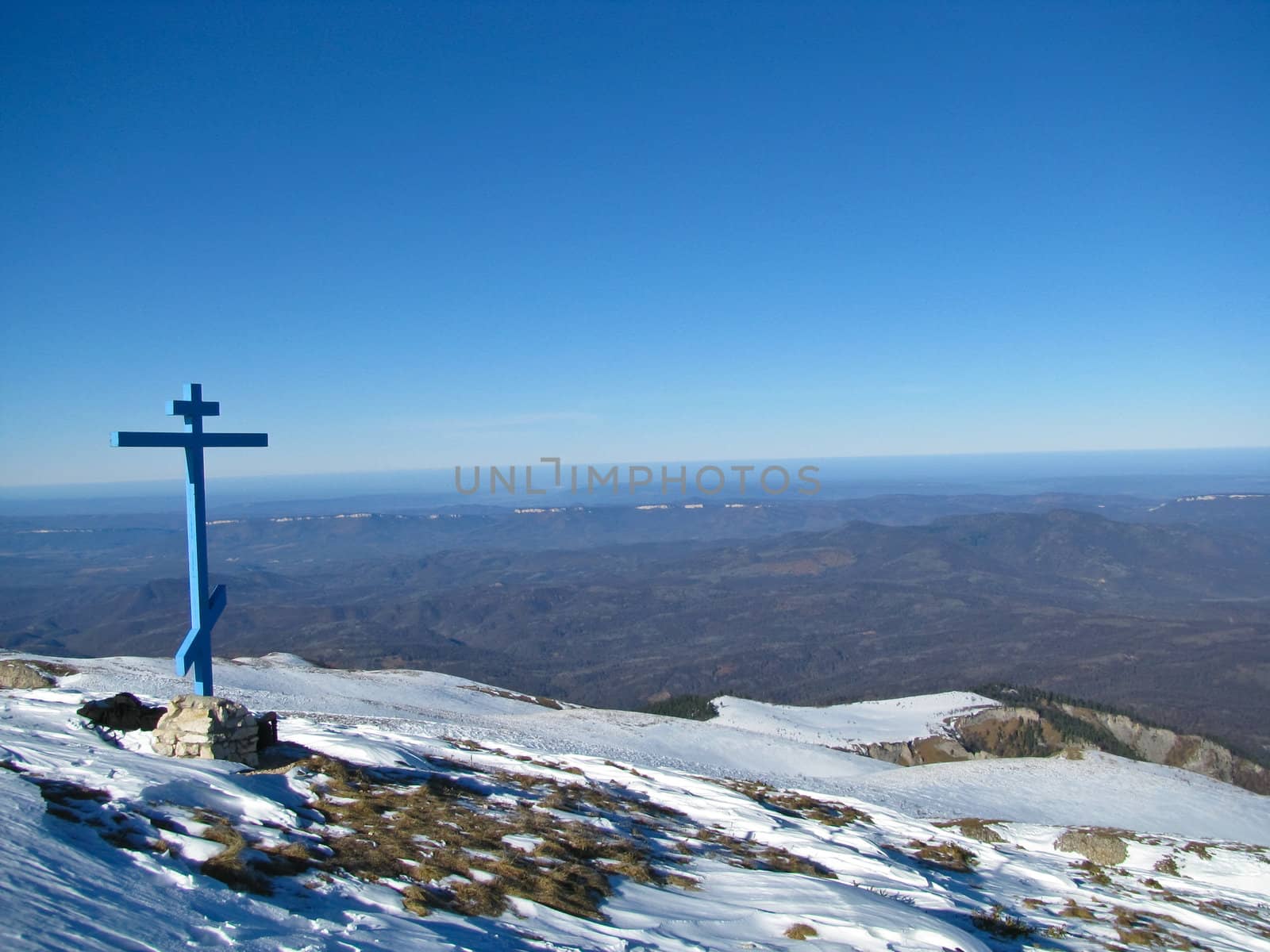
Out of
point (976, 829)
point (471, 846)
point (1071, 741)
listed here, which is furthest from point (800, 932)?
point (1071, 741)

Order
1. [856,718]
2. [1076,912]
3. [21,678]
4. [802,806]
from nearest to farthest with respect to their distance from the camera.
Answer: [1076,912], [802,806], [21,678], [856,718]

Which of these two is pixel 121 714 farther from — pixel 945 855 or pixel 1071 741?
pixel 1071 741

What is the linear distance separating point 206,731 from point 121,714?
2566 millimetres

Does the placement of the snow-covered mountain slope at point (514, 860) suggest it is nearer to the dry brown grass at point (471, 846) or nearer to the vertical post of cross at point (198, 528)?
the dry brown grass at point (471, 846)

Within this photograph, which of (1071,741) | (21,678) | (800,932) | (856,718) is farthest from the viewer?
(1071,741)

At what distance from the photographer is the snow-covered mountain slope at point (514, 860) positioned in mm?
5613

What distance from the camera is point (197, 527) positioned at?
Result: 11.3 metres

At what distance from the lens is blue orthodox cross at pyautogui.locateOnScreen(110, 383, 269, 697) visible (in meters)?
11.1

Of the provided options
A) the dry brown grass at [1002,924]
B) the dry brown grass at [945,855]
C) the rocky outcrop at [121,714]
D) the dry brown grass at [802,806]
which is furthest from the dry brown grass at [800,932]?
the rocky outcrop at [121,714]

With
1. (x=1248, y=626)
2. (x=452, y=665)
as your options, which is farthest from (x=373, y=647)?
(x=1248, y=626)

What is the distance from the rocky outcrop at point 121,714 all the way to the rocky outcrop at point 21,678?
9.24 m

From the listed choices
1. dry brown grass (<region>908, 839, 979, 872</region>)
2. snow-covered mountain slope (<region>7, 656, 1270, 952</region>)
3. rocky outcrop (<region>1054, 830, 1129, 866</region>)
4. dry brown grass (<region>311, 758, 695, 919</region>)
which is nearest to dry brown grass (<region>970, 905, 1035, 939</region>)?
snow-covered mountain slope (<region>7, 656, 1270, 952</region>)

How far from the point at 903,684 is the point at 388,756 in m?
125

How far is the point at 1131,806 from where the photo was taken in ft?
81.1
